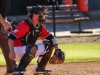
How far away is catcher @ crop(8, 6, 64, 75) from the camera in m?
6.11

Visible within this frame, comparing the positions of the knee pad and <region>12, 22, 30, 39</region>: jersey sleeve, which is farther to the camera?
the knee pad

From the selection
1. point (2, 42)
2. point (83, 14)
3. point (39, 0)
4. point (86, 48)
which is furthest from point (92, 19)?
point (2, 42)

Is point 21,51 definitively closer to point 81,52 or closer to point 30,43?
point 30,43

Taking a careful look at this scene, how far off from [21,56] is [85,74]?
1.27 meters

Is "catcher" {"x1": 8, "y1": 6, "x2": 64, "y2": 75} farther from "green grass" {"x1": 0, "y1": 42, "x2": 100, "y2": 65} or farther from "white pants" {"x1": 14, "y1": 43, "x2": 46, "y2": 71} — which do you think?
"green grass" {"x1": 0, "y1": 42, "x2": 100, "y2": 65}

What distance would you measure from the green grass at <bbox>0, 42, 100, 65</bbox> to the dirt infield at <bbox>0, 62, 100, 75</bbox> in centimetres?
65

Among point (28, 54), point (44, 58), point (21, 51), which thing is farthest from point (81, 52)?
point (28, 54)

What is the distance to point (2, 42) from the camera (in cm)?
732

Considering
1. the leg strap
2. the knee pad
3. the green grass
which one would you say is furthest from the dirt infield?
the leg strap

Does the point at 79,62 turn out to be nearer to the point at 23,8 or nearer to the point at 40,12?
the point at 40,12

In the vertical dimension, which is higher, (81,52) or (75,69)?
(75,69)

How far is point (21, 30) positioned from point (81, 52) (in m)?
4.12

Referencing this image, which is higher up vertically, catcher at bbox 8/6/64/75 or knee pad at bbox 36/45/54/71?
catcher at bbox 8/6/64/75

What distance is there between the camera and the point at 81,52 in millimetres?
10094
